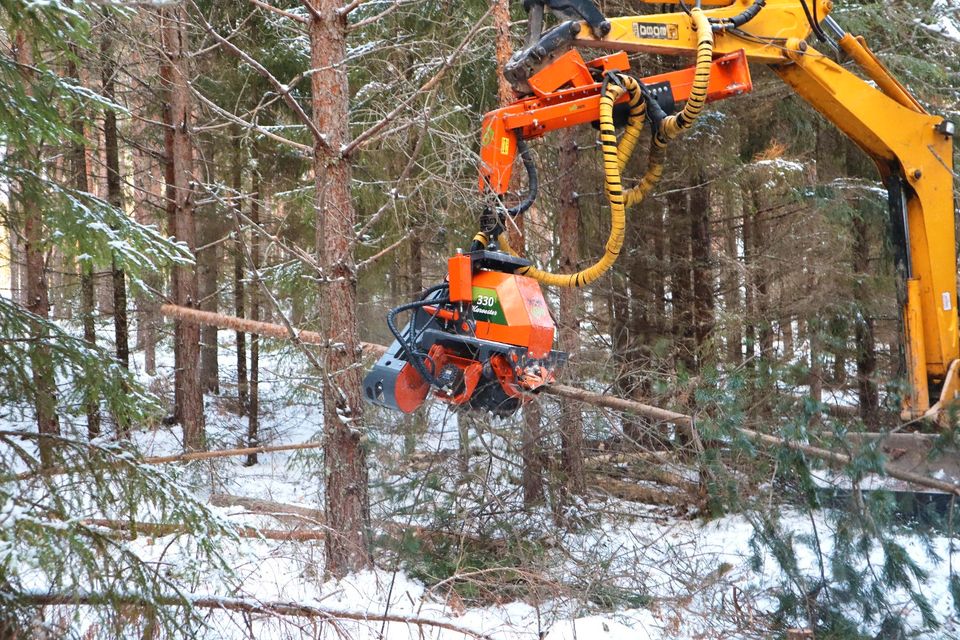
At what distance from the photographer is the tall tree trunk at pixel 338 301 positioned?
574cm

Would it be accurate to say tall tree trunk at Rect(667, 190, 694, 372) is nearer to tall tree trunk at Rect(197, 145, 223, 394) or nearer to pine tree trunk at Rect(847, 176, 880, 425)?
pine tree trunk at Rect(847, 176, 880, 425)

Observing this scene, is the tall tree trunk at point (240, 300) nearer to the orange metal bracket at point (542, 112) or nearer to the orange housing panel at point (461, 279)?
the orange metal bracket at point (542, 112)

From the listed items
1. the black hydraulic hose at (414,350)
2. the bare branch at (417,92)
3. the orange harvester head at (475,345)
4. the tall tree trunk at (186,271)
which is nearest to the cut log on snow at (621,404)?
the orange harvester head at (475,345)

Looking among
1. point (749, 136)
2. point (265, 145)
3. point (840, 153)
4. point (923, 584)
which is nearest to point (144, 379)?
point (265, 145)

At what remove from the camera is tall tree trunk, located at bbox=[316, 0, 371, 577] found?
18.8 feet

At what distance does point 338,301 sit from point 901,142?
4341 mm

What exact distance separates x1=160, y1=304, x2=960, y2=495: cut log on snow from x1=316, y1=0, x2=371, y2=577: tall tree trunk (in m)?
0.26

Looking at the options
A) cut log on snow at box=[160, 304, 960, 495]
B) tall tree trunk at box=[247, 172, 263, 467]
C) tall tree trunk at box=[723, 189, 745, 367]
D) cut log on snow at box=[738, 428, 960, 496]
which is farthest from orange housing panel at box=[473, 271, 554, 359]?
tall tree trunk at box=[247, 172, 263, 467]

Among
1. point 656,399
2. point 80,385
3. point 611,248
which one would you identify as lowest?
point 656,399

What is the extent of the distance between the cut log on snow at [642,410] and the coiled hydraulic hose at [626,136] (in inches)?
41.1

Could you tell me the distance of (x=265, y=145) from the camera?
12.5 meters

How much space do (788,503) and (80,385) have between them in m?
4.47

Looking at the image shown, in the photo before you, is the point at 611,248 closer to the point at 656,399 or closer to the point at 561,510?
the point at 656,399

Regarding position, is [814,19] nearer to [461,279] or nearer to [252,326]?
[461,279]
